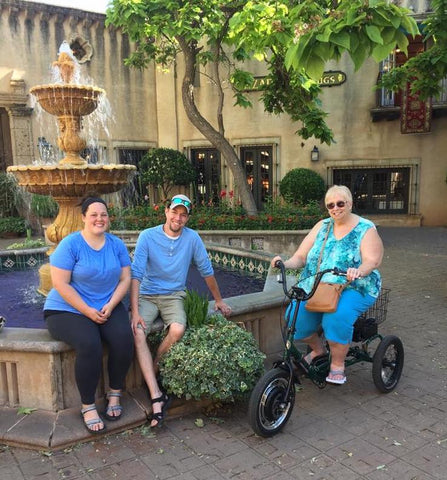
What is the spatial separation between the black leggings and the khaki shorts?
226mm

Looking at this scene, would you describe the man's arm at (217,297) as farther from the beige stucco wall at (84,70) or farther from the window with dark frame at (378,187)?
the window with dark frame at (378,187)

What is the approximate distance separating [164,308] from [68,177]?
2209mm

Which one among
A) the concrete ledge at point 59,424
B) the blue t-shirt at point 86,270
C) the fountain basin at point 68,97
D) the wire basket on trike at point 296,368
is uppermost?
the fountain basin at point 68,97

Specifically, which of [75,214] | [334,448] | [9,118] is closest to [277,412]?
[334,448]

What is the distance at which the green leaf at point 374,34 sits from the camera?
2.46m

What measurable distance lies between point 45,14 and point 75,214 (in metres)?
12.2

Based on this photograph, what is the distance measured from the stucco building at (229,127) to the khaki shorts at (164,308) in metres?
12.8

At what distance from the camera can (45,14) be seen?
14.9m

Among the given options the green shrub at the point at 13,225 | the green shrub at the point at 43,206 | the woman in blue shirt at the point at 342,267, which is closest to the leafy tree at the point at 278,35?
the woman in blue shirt at the point at 342,267

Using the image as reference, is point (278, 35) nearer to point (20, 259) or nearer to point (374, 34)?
point (374, 34)

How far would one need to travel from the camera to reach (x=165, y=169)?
51.3 ft

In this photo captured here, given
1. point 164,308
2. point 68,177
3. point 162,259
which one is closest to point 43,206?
point 68,177

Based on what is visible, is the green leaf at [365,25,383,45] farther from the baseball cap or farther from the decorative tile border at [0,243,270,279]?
the decorative tile border at [0,243,270,279]

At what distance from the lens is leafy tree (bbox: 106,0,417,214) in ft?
8.41
